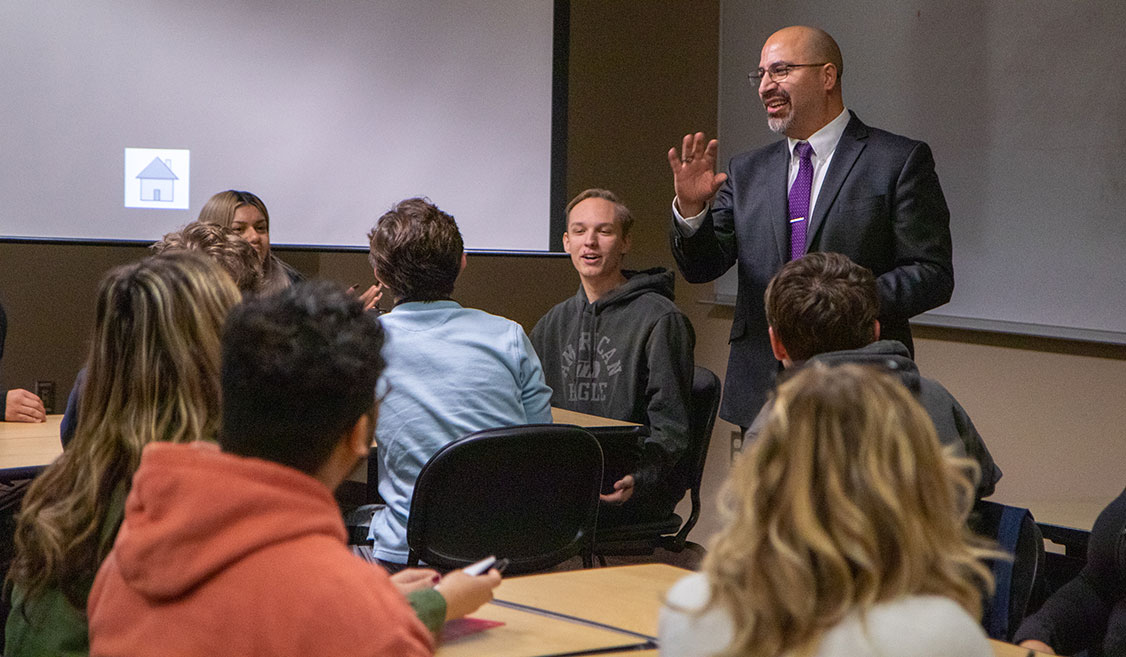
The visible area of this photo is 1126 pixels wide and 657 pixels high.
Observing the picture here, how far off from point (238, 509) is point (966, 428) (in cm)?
144

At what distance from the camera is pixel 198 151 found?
4.20 metres

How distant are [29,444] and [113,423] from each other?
155 centimetres

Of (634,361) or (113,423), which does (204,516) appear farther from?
(634,361)

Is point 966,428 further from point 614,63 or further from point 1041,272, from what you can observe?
point 614,63

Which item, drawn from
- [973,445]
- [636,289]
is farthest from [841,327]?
[636,289]

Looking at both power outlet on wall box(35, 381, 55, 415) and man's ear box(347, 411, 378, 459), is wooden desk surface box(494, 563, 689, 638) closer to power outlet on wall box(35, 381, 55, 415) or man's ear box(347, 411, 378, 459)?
man's ear box(347, 411, 378, 459)

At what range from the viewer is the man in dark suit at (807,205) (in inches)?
117

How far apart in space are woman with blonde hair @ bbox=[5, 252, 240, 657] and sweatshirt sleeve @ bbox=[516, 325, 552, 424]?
3.45ft

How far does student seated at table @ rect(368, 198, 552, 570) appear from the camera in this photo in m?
2.46

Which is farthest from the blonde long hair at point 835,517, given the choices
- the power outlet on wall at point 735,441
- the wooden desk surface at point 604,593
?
the power outlet on wall at point 735,441

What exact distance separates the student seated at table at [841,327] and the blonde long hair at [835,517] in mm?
960

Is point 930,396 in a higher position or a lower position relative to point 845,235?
lower

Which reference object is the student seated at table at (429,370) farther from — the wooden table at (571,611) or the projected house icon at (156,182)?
the projected house icon at (156,182)

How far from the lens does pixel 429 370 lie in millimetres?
2467
